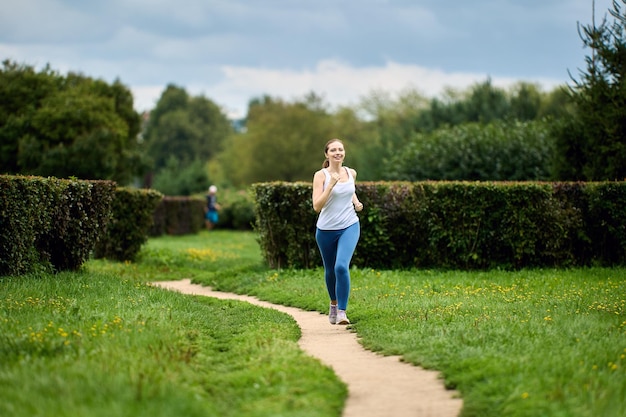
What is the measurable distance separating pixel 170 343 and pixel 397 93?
84520 millimetres

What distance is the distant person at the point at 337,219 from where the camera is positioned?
32.9 feet

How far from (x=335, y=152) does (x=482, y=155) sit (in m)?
23.7

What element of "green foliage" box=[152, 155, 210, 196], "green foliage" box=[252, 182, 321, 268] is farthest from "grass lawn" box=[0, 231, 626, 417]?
"green foliage" box=[152, 155, 210, 196]

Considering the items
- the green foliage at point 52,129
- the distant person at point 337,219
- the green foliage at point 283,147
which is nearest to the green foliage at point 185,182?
the green foliage at point 52,129

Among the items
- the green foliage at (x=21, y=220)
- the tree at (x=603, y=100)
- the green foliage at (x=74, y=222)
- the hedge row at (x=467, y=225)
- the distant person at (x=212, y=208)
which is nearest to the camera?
the green foliage at (x=21, y=220)

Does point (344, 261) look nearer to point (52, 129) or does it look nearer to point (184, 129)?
point (52, 129)

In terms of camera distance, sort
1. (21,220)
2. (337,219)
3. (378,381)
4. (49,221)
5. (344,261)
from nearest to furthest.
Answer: (378,381)
(344,261)
(337,219)
(21,220)
(49,221)

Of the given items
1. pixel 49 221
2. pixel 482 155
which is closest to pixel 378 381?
pixel 49 221

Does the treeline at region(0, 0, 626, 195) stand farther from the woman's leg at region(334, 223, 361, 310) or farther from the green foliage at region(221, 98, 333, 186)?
the woman's leg at region(334, 223, 361, 310)

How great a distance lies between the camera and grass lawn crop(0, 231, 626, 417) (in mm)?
5977

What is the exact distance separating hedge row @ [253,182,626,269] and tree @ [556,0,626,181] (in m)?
2.73

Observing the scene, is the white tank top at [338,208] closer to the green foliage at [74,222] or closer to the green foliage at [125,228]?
the green foliage at [74,222]

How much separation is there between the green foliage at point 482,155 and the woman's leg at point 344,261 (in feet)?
74.0

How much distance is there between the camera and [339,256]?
10031 millimetres
